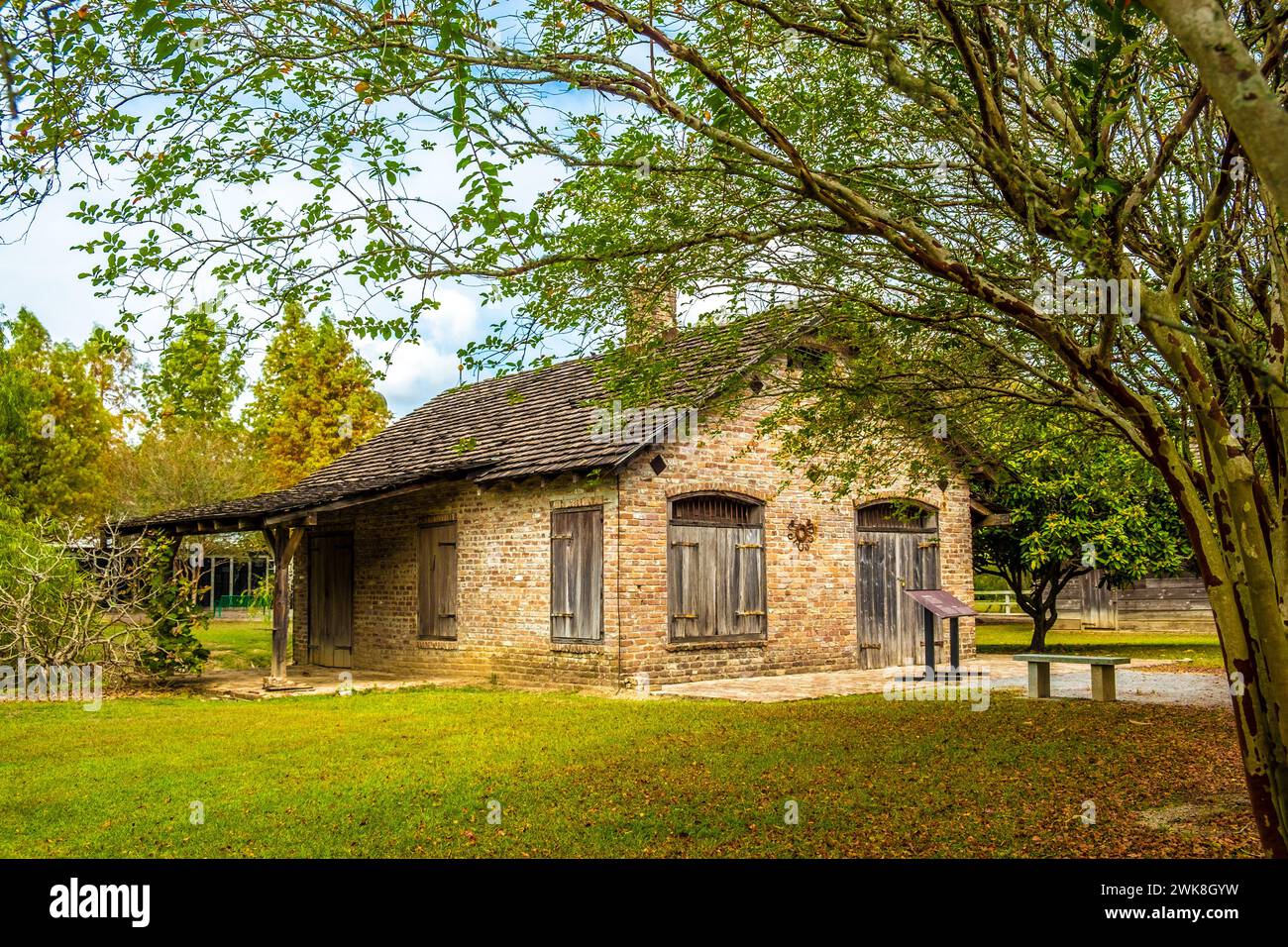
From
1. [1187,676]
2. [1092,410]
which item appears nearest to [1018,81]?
[1092,410]

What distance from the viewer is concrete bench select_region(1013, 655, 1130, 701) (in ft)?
42.7

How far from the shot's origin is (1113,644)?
25328mm

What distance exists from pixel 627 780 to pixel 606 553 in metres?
6.68

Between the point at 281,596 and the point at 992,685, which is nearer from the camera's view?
the point at 992,685

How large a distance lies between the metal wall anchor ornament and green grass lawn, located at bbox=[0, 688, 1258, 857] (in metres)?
4.15

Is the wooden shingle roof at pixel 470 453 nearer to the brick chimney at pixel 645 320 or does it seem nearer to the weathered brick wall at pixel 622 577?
the weathered brick wall at pixel 622 577

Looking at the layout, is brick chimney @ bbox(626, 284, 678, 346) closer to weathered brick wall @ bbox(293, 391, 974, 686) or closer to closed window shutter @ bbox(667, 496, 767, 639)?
weathered brick wall @ bbox(293, 391, 974, 686)

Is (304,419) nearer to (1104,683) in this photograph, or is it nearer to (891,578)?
(891,578)

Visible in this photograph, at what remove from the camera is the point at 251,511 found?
53.7 feet

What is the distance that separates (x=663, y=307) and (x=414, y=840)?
156 inches

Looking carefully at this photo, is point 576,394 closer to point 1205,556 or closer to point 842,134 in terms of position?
point 842,134

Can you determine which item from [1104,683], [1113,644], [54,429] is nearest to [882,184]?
[1104,683]

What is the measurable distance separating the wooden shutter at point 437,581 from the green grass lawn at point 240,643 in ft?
9.89

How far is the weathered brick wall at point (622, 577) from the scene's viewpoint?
1510 centimetres
